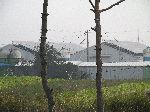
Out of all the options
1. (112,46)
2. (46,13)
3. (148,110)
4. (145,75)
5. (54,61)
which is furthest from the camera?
(112,46)

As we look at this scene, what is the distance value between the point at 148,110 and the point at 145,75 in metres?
34.6

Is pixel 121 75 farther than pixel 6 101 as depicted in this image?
Yes

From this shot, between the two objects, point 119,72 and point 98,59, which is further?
point 119,72

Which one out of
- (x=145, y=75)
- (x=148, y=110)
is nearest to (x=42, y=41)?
(x=148, y=110)

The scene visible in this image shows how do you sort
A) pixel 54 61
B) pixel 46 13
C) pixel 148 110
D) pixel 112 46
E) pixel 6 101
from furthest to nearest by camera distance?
pixel 112 46 < pixel 54 61 < pixel 6 101 < pixel 148 110 < pixel 46 13

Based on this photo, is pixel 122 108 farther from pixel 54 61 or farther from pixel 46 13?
pixel 54 61

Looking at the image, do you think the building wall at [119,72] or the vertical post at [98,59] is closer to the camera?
the vertical post at [98,59]

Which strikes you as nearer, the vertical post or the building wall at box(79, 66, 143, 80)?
the vertical post

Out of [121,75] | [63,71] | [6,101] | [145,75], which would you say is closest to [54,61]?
[63,71]

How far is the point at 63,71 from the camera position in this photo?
161 ft

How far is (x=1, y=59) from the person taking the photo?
6266cm

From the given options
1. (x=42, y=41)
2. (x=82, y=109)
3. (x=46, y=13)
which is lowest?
(x=82, y=109)

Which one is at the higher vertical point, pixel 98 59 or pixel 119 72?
pixel 98 59

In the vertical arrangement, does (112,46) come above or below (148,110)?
above
